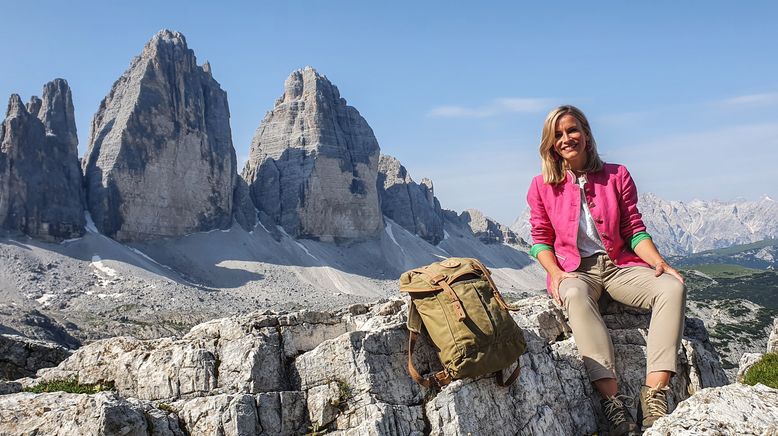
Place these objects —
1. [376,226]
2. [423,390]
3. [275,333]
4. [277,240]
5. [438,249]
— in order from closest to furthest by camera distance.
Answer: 1. [423,390]
2. [275,333]
3. [277,240]
4. [376,226]
5. [438,249]

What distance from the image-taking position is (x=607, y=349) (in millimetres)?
7297

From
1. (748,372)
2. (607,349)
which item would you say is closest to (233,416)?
(607,349)

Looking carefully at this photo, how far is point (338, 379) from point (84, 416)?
94.8 inches

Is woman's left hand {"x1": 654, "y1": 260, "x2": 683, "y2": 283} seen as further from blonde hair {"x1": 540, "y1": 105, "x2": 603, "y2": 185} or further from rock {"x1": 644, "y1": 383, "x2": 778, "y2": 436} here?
rock {"x1": 644, "y1": 383, "x2": 778, "y2": 436}

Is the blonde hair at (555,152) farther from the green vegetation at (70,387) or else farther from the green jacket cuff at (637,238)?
the green vegetation at (70,387)

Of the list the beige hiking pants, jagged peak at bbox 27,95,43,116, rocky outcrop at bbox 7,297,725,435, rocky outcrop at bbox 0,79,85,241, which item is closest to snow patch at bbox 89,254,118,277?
rocky outcrop at bbox 0,79,85,241

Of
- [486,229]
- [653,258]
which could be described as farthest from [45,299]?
[486,229]

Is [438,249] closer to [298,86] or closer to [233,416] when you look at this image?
[298,86]

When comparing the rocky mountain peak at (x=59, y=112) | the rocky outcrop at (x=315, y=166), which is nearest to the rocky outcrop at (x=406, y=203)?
the rocky outcrop at (x=315, y=166)

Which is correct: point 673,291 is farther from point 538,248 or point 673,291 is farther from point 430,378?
point 430,378

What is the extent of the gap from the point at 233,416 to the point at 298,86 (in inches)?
5997

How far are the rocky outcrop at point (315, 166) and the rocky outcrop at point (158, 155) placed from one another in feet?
52.2

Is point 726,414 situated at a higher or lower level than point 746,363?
higher

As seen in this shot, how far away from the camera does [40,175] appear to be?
10569 centimetres
